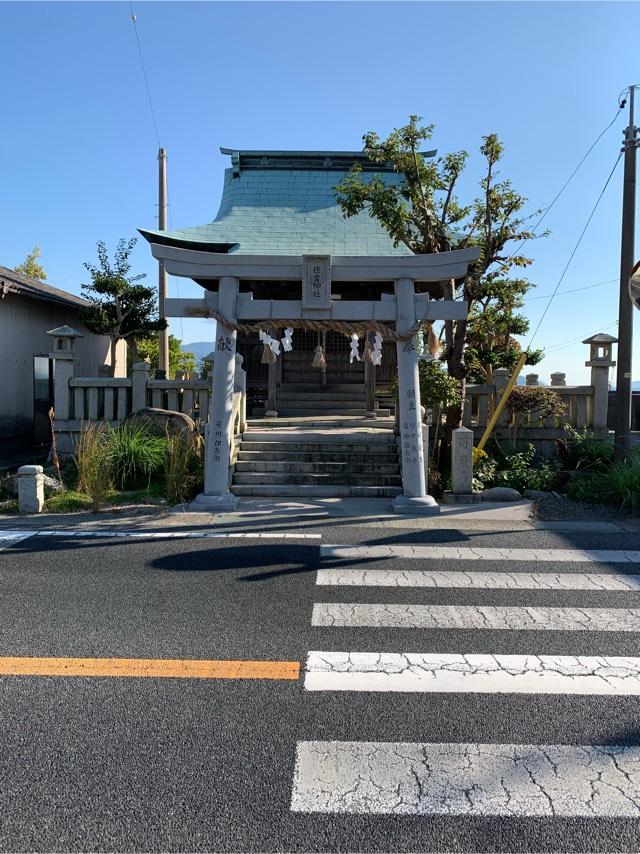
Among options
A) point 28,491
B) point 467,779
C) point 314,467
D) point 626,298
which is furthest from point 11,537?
point 626,298

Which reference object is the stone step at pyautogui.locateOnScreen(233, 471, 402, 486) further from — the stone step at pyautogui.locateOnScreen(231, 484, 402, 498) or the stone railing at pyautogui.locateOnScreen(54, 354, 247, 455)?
the stone railing at pyautogui.locateOnScreen(54, 354, 247, 455)

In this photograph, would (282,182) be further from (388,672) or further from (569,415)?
(388,672)

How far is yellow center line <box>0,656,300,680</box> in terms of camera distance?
3826mm

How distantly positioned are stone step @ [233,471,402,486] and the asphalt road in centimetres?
447

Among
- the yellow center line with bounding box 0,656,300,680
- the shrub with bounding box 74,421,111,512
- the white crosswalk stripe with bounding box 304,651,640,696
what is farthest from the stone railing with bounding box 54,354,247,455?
the white crosswalk stripe with bounding box 304,651,640,696

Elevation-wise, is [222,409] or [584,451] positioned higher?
[222,409]

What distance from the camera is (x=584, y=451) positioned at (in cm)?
1167

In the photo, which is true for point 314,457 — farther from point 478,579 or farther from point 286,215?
point 286,215

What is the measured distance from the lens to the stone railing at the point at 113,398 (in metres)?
12.3

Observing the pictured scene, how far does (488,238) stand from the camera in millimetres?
11102

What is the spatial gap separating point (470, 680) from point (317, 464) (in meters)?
7.18

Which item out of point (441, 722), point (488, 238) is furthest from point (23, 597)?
point (488, 238)

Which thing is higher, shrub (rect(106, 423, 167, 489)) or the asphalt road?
shrub (rect(106, 423, 167, 489))

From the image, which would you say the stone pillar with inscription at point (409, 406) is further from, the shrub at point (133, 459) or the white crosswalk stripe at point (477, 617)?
the white crosswalk stripe at point (477, 617)
